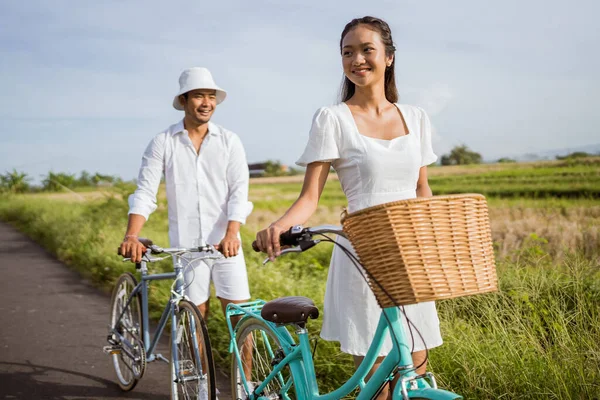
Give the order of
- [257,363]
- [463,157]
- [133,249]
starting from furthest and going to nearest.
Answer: [463,157] → [133,249] → [257,363]

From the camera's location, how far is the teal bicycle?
2.10 metres

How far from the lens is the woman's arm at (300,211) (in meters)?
2.17

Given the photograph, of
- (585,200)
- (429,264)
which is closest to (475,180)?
(585,200)

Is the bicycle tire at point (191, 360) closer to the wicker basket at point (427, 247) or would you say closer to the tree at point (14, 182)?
the wicker basket at point (427, 247)

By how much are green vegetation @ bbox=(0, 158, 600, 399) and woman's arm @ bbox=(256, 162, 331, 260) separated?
1.76 meters

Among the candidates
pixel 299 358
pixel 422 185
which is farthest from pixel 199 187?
pixel 422 185

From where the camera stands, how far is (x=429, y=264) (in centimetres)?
184

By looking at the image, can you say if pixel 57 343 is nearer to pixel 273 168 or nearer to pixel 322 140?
pixel 322 140

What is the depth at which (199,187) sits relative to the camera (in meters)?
4.20

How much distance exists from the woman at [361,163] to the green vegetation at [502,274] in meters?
1.33

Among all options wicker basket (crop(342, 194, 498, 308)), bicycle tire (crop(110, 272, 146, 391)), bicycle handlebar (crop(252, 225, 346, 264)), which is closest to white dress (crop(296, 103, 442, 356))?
bicycle handlebar (crop(252, 225, 346, 264))

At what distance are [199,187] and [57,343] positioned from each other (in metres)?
3.17

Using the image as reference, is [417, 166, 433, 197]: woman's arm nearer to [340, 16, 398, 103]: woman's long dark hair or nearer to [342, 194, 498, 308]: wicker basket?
[340, 16, 398, 103]: woman's long dark hair

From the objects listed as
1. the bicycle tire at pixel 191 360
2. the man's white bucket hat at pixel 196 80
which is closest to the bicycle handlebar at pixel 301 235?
the bicycle tire at pixel 191 360
